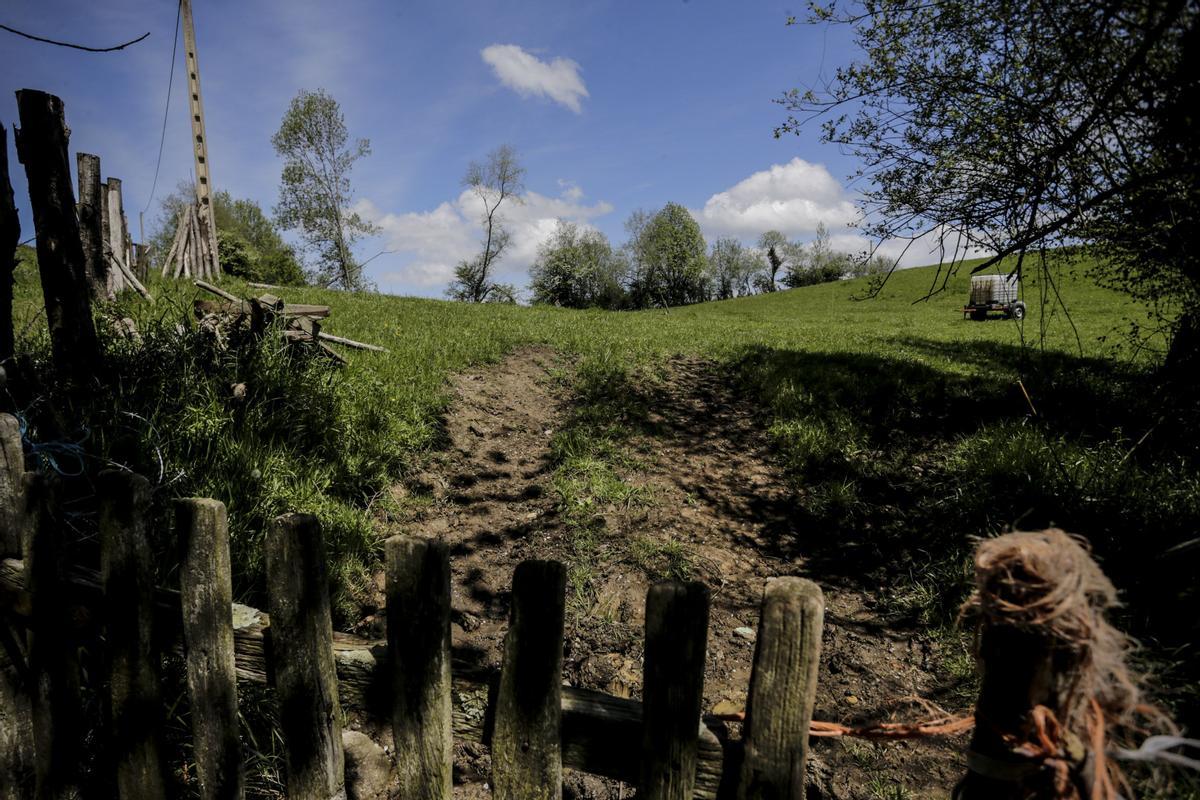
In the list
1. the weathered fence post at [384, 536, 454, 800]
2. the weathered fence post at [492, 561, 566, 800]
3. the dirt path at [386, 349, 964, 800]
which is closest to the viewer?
the weathered fence post at [492, 561, 566, 800]

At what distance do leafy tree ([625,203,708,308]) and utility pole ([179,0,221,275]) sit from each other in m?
50.7

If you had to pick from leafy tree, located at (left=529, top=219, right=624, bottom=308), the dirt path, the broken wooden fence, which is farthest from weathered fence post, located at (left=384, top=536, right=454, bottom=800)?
leafy tree, located at (left=529, top=219, right=624, bottom=308)

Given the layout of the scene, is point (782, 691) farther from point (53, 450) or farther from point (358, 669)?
point (53, 450)

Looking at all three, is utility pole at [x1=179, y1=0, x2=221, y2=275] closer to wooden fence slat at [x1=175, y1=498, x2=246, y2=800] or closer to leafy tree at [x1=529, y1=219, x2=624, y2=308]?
wooden fence slat at [x1=175, y1=498, x2=246, y2=800]

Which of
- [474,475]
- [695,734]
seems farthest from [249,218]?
[695,734]

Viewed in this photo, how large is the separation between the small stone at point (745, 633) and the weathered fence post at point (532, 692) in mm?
2156

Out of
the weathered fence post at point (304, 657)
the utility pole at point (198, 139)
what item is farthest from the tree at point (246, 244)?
the weathered fence post at point (304, 657)

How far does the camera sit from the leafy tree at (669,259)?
6319cm

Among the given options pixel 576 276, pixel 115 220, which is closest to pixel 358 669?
pixel 115 220

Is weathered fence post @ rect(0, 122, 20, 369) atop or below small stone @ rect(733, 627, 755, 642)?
atop

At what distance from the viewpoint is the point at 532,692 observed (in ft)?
4.69

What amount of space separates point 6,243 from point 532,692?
3.19 meters

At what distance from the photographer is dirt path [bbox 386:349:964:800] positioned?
2617 mm

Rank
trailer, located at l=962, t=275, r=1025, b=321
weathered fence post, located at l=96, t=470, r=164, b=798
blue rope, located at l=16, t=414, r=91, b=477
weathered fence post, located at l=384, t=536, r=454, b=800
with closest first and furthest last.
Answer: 1. weathered fence post, located at l=384, t=536, r=454, b=800
2. weathered fence post, located at l=96, t=470, r=164, b=798
3. blue rope, located at l=16, t=414, r=91, b=477
4. trailer, located at l=962, t=275, r=1025, b=321
